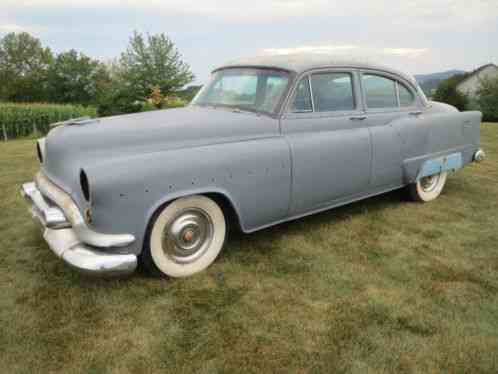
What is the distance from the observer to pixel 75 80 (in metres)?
63.3

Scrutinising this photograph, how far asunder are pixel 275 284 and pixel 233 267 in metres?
0.41

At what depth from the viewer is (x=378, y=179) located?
13.1 ft

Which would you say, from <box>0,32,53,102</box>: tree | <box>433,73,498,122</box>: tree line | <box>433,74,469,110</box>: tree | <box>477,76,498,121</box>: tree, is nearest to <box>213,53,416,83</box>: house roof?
<box>433,74,469,110</box>: tree

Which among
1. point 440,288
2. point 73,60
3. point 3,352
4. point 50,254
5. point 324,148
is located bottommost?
point 440,288

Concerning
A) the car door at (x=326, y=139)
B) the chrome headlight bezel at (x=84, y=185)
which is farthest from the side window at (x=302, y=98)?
the chrome headlight bezel at (x=84, y=185)

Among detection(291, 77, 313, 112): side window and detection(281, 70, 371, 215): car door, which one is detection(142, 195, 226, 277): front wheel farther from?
detection(291, 77, 313, 112): side window

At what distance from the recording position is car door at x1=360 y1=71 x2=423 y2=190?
12.8 ft

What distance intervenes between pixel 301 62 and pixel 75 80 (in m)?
68.1

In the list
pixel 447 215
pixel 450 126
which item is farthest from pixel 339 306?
pixel 450 126

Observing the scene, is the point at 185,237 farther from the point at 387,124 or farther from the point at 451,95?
the point at 451,95

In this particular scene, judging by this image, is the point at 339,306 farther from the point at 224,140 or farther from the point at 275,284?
the point at 224,140

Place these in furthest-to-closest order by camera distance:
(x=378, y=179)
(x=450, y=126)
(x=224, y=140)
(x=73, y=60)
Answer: (x=73, y=60)
(x=450, y=126)
(x=378, y=179)
(x=224, y=140)

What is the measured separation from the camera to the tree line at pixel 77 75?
5694 cm

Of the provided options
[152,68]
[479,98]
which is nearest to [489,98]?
[479,98]
